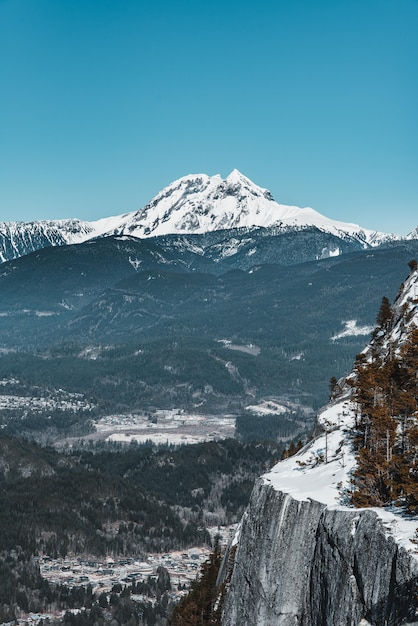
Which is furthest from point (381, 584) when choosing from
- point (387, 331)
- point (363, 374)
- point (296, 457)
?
point (387, 331)

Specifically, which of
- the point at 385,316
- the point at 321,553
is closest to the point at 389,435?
the point at 321,553

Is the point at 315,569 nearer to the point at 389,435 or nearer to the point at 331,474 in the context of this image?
the point at 389,435

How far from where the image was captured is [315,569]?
179ft

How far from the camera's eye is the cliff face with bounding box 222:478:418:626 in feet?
146

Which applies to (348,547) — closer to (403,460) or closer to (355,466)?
(403,460)

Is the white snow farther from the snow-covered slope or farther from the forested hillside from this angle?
the forested hillside

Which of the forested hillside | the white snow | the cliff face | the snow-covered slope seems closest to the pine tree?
the white snow

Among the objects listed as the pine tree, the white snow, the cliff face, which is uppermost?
the pine tree

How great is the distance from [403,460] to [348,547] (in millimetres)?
10064

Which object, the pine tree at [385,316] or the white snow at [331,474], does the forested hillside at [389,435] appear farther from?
the pine tree at [385,316]

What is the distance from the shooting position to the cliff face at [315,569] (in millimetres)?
44625

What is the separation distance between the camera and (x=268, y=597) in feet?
198

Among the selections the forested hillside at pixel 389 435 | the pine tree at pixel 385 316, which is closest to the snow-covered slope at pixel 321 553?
the forested hillside at pixel 389 435

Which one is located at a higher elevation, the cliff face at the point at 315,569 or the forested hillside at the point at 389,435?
the forested hillside at the point at 389,435
